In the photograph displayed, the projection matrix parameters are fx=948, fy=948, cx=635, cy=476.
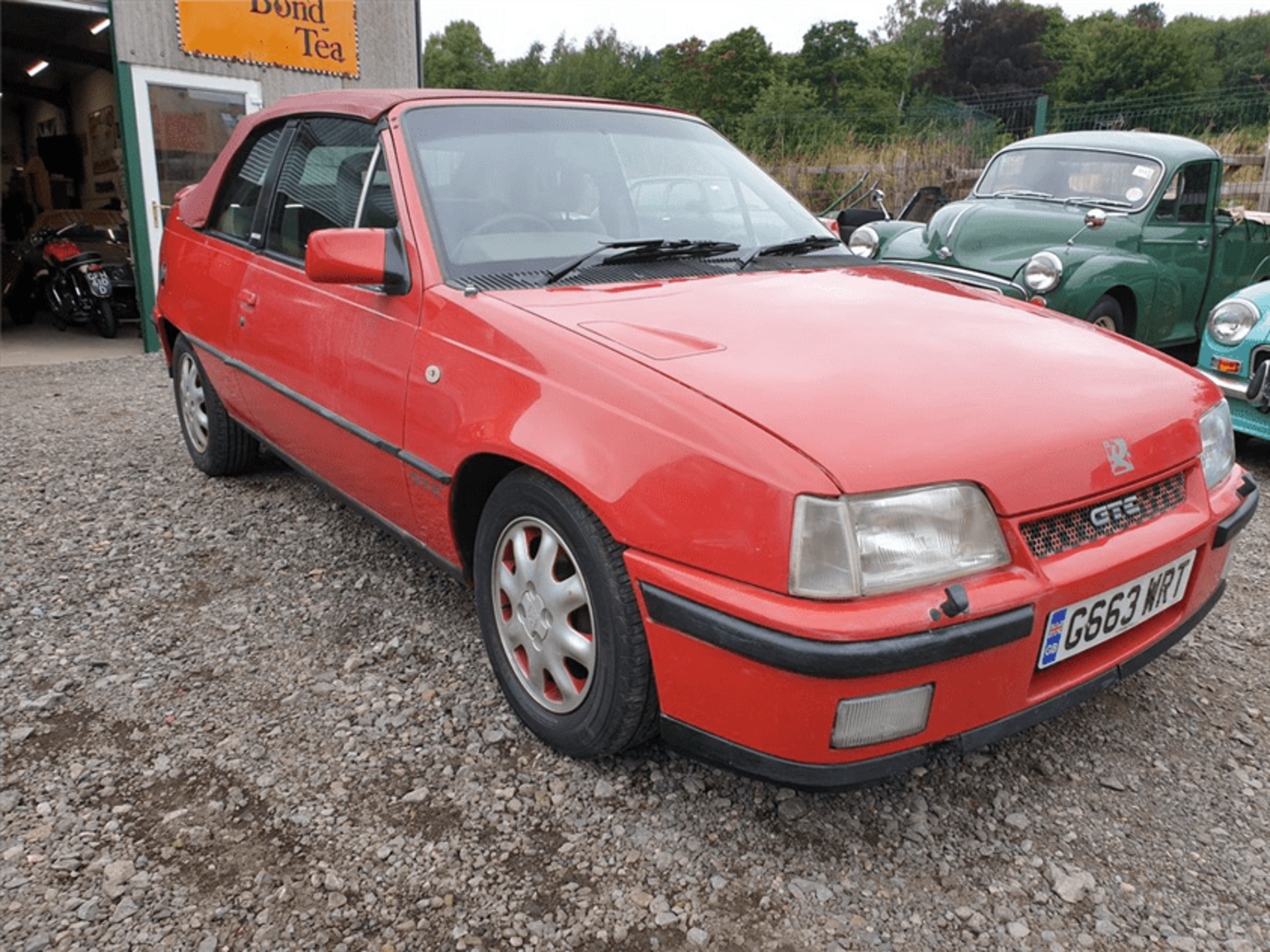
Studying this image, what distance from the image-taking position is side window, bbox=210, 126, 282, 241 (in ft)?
11.8

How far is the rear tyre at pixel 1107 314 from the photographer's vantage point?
5.88 meters

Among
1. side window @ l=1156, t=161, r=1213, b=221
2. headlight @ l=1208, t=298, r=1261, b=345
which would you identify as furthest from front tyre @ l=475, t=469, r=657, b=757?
side window @ l=1156, t=161, r=1213, b=221

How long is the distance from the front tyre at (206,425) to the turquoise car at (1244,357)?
15.1ft

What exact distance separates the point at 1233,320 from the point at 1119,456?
3.47 m

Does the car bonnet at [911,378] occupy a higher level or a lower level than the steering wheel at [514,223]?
lower

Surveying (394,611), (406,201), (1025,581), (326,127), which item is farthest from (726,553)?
(326,127)

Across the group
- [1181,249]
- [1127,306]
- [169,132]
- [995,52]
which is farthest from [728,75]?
[1127,306]

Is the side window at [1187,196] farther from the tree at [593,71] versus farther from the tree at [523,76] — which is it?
the tree at [523,76]

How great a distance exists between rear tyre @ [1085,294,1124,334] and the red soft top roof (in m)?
3.71

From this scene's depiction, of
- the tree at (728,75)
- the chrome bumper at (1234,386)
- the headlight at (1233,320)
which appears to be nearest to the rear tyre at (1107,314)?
the headlight at (1233,320)

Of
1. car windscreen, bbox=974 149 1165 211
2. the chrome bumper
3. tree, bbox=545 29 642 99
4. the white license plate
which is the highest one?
tree, bbox=545 29 642 99

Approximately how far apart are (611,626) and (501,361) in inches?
27.0

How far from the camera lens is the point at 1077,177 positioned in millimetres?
6738

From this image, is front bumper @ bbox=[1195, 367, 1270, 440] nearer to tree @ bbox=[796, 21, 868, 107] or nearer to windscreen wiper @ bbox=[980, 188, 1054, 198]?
windscreen wiper @ bbox=[980, 188, 1054, 198]
